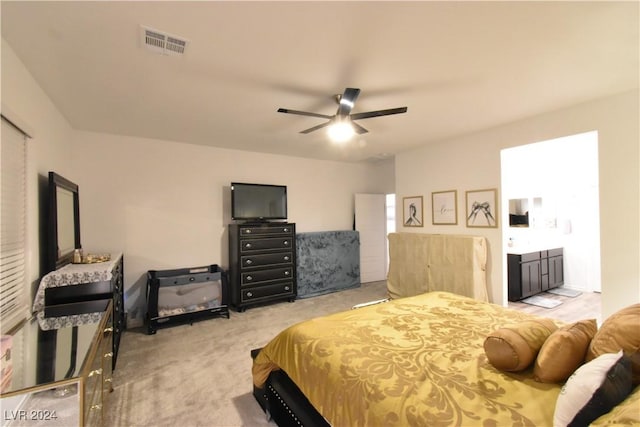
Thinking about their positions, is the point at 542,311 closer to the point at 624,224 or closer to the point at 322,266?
the point at 624,224

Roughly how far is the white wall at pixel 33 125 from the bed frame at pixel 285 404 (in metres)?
1.97

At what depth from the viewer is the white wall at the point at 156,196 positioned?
3641mm

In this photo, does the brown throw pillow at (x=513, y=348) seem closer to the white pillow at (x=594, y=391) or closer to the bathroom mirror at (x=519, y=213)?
the white pillow at (x=594, y=391)

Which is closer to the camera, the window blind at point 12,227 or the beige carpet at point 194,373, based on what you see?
the window blind at point 12,227

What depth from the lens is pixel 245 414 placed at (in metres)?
2.00

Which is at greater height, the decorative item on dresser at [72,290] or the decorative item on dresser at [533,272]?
the decorative item on dresser at [72,290]

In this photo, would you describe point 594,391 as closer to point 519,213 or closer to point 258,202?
point 258,202

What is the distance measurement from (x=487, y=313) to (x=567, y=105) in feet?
8.09

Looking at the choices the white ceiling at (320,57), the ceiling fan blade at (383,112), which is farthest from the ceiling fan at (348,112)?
the white ceiling at (320,57)

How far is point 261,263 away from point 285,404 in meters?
2.73

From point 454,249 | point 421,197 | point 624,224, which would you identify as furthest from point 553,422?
point 421,197

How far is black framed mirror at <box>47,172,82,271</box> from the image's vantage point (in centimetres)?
229

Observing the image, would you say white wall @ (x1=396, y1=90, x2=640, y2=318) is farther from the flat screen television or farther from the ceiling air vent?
the ceiling air vent

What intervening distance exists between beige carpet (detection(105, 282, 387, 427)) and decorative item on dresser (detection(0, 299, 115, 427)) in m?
0.23
